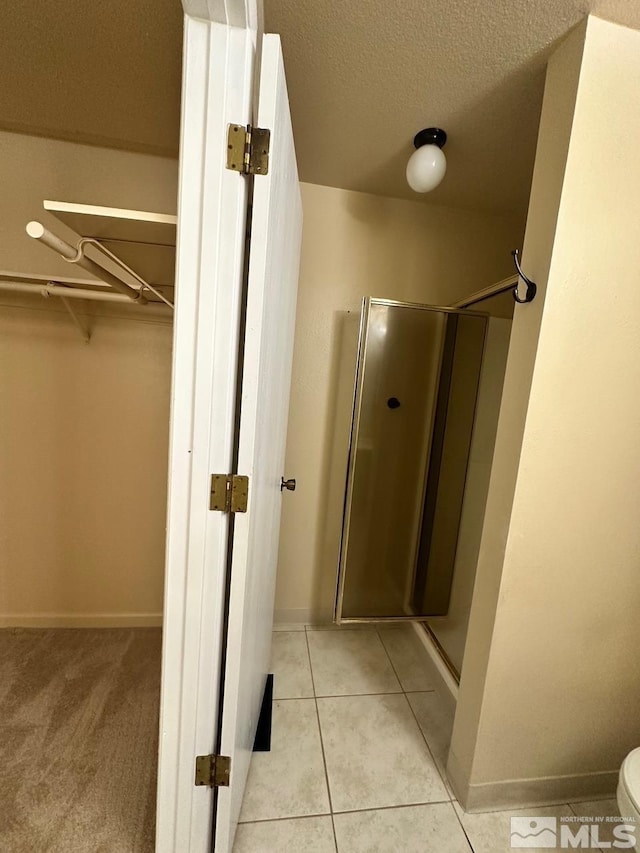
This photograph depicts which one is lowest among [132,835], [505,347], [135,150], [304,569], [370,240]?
[132,835]

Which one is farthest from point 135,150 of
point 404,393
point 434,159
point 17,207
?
point 404,393

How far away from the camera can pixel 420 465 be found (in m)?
1.90

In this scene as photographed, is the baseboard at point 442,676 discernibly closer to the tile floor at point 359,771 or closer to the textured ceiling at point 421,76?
the tile floor at point 359,771

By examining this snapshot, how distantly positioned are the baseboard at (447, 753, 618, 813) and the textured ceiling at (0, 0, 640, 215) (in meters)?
2.14

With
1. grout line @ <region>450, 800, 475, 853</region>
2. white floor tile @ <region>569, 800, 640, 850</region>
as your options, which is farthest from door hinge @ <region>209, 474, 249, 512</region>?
white floor tile @ <region>569, 800, 640, 850</region>

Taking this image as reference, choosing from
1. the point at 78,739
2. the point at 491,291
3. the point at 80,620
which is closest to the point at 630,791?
the point at 491,291

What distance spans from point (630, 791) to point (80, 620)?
6.98 feet

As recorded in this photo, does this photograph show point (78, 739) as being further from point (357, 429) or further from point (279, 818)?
point (357, 429)

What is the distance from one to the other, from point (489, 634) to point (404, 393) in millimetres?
1104

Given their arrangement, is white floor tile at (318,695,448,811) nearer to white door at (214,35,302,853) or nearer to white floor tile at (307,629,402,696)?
white floor tile at (307,629,402,696)

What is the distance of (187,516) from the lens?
80 centimetres

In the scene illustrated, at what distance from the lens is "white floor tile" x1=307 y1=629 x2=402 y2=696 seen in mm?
1605

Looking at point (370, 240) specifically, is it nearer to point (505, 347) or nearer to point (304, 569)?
point (505, 347)

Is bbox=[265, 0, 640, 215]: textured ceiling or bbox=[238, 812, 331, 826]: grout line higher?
bbox=[265, 0, 640, 215]: textured ceiling
